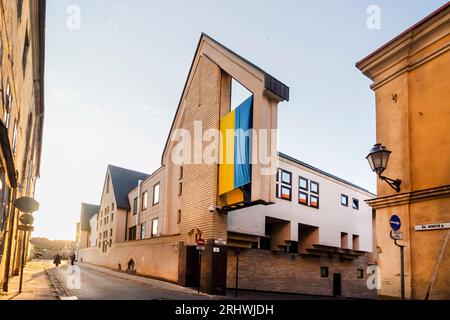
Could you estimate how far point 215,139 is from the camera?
73.6 feet

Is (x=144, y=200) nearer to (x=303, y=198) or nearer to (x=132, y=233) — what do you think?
(x=132, y=233)

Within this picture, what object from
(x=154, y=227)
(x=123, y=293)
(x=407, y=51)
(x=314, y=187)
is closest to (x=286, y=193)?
(x=314, y=187)

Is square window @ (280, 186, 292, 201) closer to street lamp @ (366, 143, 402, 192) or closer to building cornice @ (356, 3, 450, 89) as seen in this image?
building cornice @ (356, 3, 450, 89)

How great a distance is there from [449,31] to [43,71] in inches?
670

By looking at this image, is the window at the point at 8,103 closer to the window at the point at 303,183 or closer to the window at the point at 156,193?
the window at the point at 156,193

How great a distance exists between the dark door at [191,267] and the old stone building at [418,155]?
14.1 meters

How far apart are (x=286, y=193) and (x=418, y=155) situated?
54.8 ft

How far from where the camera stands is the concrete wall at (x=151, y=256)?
25167mm

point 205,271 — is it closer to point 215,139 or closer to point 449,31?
point 215,139

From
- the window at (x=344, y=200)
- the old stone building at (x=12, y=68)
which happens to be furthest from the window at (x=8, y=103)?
the window at (x=344, y=200)

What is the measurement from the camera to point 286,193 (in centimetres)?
2689

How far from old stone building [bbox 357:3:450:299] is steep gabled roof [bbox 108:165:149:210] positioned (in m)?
35.7

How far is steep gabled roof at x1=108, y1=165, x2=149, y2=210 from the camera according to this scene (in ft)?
143

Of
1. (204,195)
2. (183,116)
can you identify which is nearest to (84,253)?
(183,116)
